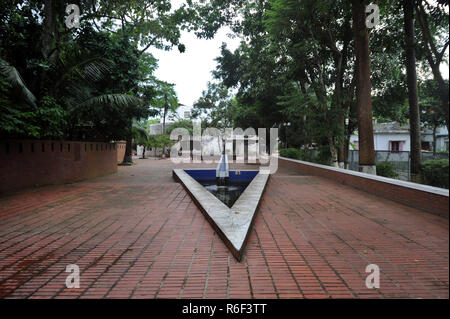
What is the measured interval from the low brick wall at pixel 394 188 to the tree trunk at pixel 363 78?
1.84 feet

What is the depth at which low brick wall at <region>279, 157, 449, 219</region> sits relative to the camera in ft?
3.55

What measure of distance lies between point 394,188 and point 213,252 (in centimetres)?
382

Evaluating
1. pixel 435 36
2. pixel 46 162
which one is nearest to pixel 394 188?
pixel 435 36

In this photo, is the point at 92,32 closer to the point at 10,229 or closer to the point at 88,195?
the point at 88,195

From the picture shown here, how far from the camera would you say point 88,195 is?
7.35 m

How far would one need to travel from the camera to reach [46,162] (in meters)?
8.75

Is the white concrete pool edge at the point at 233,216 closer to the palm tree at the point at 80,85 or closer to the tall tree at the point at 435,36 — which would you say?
the tall tree at the point at 435,36

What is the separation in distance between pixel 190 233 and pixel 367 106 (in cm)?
280

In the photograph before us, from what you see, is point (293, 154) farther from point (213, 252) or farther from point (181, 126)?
point (181, 126)

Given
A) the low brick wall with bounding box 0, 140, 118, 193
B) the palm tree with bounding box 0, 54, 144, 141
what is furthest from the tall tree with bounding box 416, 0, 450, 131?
the palm tree with bounding box 0, 54, 144, 141

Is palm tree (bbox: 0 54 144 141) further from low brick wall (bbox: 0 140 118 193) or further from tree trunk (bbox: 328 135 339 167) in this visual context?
tree trunk (bbox: 328 135 339 167)

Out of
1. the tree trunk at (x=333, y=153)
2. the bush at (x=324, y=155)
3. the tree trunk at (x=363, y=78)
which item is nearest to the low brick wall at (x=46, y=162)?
the tree trunk at (x=363, y=78)

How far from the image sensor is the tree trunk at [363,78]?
2330 millimetres

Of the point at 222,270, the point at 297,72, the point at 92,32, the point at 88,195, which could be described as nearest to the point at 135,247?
the point at 222,270
